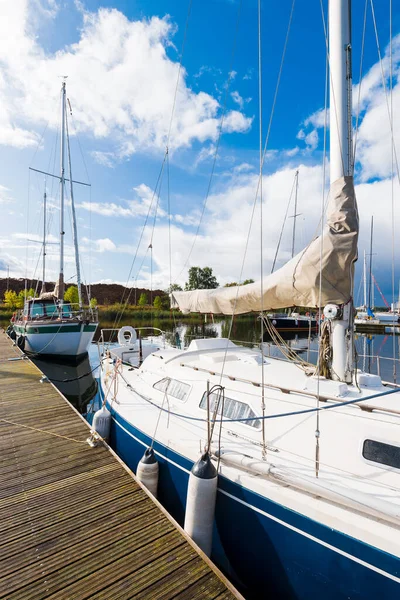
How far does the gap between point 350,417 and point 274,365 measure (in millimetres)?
1927

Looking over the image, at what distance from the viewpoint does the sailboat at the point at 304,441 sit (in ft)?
8.49

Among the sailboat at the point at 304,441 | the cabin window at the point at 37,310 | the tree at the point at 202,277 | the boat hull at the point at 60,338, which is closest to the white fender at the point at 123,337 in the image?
the sailboat at the point at 304,441

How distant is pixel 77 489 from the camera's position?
13.5 feet

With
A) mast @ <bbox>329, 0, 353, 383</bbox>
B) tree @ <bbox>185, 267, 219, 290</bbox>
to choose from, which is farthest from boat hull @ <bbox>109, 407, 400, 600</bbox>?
tree @ <bbox>185, 267, 219, 290</bbox>

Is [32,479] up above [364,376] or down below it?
below

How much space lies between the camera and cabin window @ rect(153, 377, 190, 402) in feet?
17.3

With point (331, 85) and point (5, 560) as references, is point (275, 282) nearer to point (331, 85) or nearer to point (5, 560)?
point (331, 85)

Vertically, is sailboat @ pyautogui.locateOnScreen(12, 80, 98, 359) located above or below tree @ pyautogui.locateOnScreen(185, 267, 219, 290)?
below

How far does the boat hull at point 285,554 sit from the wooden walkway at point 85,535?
1.53 ft

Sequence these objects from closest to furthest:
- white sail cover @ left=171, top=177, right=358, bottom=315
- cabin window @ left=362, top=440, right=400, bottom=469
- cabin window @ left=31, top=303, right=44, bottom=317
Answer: cabin window @ left=362, top=440, right=400, bottom=469 → white sail cover @ left=171, top=177, right=358, bottom=315 → cabin window @ left=31, top=303, right=44, bottom=317

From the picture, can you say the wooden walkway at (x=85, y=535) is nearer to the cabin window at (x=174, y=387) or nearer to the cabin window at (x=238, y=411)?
the cabin window at (x=174, y=387)

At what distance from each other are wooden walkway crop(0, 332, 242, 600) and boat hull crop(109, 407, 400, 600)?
1.53 ft

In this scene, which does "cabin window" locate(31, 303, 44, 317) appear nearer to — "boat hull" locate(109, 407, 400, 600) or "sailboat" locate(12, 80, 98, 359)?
"sailboat" locate(12, 80, 98, 359)

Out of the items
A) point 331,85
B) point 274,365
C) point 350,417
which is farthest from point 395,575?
point 331,85
